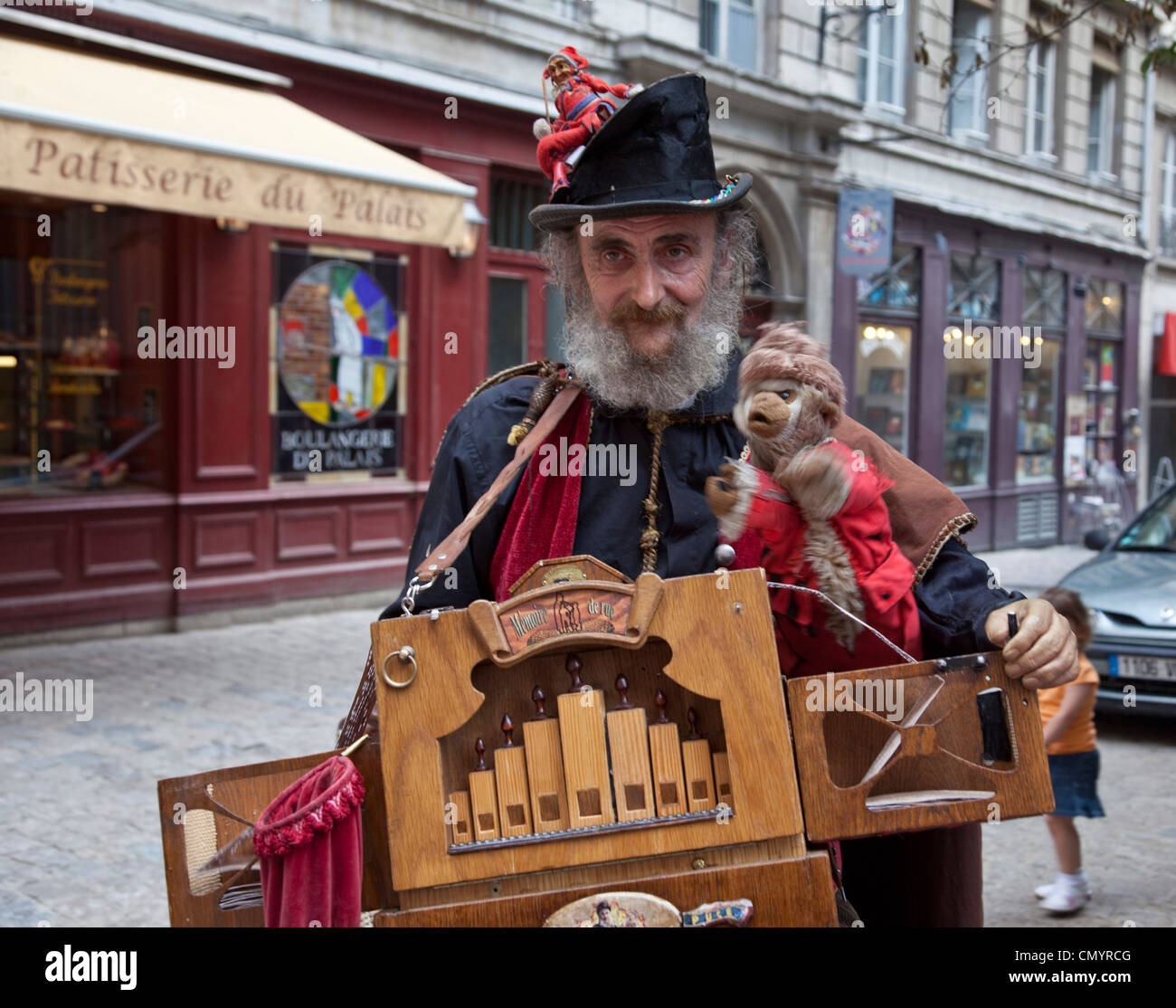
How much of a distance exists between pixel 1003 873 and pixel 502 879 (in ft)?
12.7

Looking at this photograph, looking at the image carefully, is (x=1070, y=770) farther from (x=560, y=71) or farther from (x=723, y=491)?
(x=560, y=71)

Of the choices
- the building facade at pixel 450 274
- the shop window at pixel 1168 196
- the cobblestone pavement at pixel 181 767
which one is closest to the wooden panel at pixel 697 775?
the cobblestone pavement at pixel 181 767

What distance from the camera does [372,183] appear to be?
7.25 metres

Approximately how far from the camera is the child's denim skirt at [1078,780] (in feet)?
14.9

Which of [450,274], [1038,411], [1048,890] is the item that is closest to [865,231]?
[450,274]

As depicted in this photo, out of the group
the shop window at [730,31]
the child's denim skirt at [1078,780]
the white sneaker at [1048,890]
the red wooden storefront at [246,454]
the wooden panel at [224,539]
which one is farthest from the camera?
the shop window at [730,31]

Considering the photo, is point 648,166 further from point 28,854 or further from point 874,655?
point 28,854

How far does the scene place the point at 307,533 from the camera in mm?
9172

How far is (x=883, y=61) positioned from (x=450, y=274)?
783 centimetres

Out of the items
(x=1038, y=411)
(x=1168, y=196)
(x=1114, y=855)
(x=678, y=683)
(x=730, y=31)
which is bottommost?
(x=1114, y=855)

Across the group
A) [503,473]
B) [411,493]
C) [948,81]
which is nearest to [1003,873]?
[948,81]

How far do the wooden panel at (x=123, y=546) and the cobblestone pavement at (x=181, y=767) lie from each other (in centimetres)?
51

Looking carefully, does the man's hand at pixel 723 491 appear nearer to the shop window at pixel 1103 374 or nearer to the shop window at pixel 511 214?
the shop window at pixel 511 214

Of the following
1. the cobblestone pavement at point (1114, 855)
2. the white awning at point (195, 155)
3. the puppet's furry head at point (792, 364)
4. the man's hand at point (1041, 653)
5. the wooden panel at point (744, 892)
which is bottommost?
the cobblestone pavement at point (1114, 855)
